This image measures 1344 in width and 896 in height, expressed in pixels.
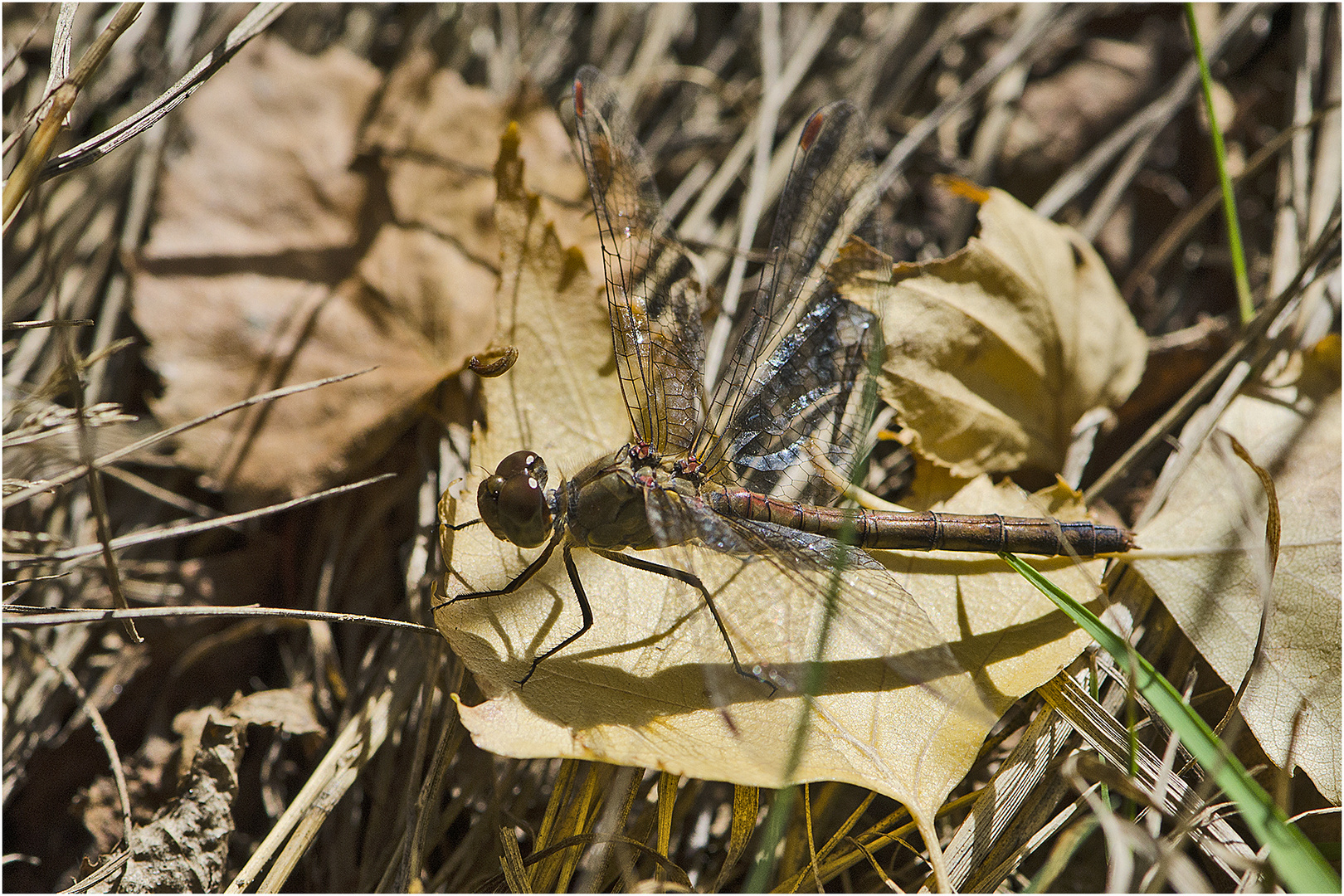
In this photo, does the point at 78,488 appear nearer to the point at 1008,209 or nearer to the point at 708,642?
the point at 708,642

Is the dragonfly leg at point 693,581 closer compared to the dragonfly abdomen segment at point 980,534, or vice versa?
the dragonfly leg at point 693,581

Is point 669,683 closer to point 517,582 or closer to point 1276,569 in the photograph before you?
point 517,582

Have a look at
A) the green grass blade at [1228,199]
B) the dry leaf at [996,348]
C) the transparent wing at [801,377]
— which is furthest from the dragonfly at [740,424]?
the green grass blade at [1228,199]

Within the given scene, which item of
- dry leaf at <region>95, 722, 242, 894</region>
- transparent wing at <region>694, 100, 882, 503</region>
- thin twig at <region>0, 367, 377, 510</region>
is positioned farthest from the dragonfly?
dry leaf at <region>95, 722, 242, 894</region>

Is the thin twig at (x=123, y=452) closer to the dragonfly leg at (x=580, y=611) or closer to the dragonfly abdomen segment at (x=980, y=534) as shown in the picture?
the dragonfly leg at (x=580, y=611)

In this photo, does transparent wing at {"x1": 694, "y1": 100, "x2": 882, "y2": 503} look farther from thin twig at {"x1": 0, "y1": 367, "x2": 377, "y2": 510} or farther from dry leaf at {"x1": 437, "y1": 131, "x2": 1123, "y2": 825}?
thin twig at {"x1": 0, "y1": 367, "x2": 377, "y2": 510}

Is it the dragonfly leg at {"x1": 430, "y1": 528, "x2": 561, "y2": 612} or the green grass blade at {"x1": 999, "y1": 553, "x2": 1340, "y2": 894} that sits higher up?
the dragonfly leg at {"x1": 430, "y1": 528, "x2": 561, "y2": 612}
